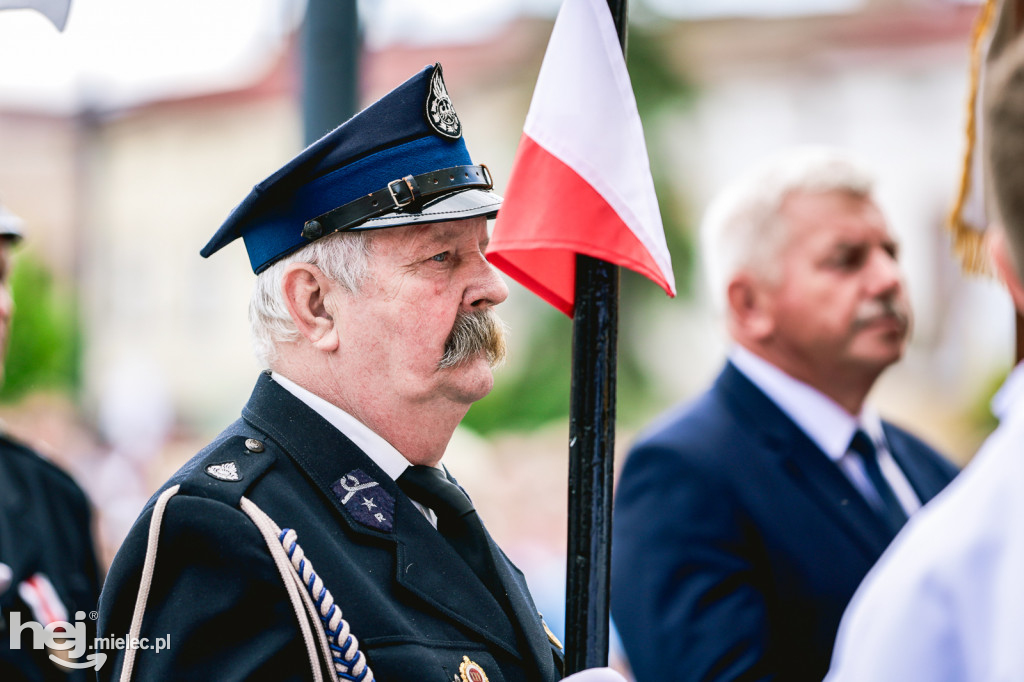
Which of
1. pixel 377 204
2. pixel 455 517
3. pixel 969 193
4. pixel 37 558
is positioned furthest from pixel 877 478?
pixel 37 558

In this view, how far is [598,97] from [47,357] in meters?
23.7

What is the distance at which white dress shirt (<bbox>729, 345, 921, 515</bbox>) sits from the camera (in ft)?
9.92

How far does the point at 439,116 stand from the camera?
2266 mm

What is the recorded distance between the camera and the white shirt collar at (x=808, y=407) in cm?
303

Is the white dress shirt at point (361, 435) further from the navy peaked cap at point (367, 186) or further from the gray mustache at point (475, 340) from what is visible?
the navy peaked cap at point (367, 186)

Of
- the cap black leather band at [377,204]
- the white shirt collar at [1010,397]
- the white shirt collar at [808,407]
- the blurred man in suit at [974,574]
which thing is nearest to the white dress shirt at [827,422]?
the white shirt collar at [808,407]

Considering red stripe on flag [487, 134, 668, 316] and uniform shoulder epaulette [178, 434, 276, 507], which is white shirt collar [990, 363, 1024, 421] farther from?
uniform shoulder epaulette [178, 434, 276, 507]

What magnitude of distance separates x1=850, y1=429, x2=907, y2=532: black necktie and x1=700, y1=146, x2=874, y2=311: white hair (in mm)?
548

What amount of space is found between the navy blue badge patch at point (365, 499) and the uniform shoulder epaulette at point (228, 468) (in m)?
0.14

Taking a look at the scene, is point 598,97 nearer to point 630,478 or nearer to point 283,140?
point 630,478

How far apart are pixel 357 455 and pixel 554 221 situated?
58 cm

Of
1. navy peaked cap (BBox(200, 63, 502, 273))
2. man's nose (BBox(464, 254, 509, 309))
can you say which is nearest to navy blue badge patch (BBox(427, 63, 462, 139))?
navy peaked cap (BBox(200, 63, 502, 273))

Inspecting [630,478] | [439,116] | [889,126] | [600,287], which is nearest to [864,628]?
[600,287]

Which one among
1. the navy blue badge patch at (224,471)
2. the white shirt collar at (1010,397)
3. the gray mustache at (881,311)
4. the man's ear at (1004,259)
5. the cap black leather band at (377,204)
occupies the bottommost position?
the navy blue badge patch at (224,471)
